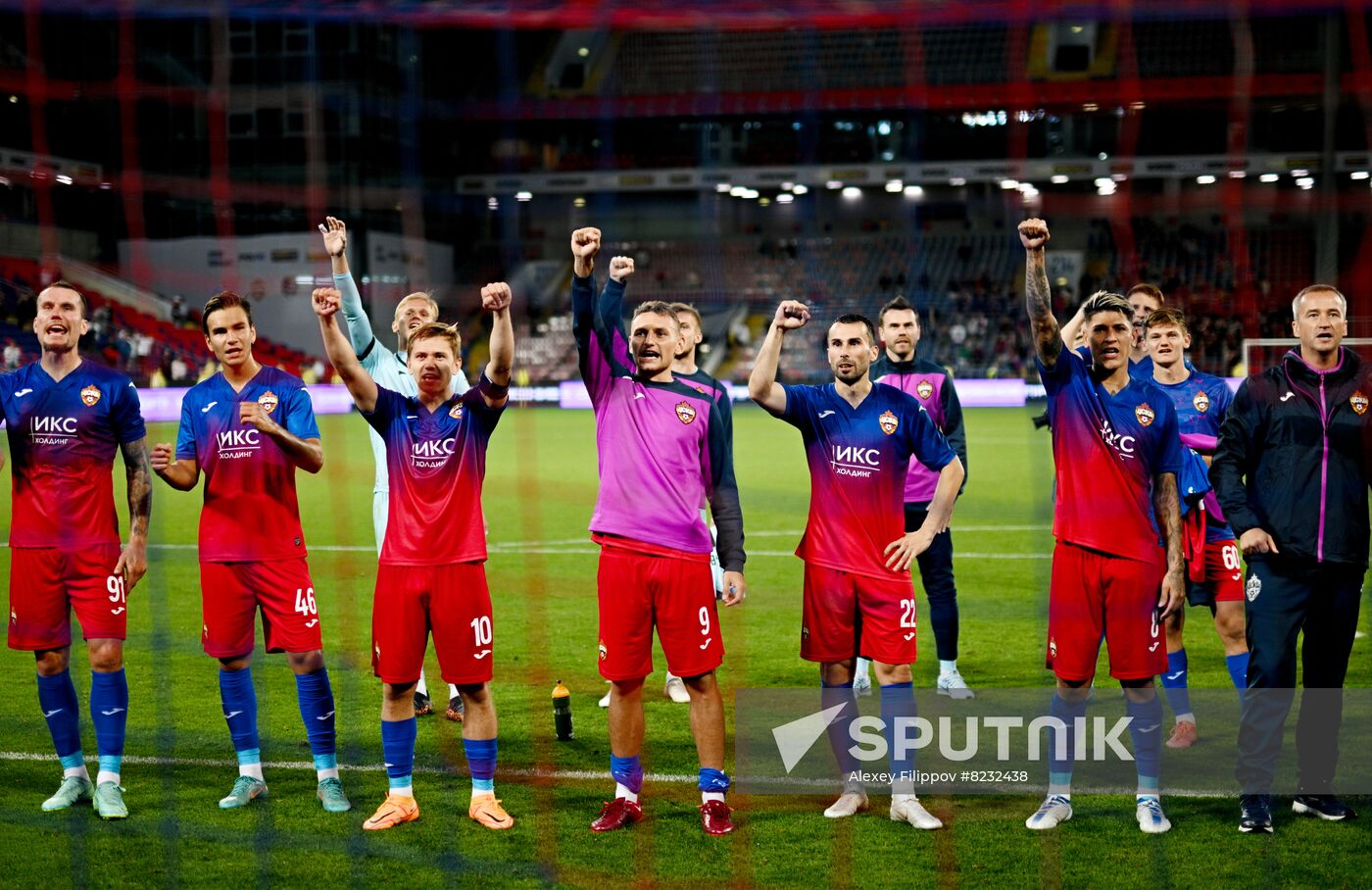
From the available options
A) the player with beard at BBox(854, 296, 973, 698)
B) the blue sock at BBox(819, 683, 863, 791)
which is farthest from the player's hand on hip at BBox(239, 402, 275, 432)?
the player with beard at BBox(854, 296, 973, 698)

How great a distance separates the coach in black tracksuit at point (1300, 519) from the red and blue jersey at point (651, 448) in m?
2.05

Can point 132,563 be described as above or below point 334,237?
below

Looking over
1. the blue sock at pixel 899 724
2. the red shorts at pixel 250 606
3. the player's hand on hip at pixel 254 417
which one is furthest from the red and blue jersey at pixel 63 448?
the blue sock at pixel 899 724

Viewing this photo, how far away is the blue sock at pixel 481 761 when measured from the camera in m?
5.42

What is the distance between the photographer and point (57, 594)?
18.3 feet

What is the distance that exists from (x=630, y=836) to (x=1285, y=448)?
307 cm

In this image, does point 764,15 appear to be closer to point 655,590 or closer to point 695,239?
point 655,590

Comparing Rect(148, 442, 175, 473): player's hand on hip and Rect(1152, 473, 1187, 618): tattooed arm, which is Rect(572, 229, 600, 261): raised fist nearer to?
Rect(148, 442, 175, 473): player's hand on hip

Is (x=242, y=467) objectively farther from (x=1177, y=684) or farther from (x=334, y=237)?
(x=1177, y=684)

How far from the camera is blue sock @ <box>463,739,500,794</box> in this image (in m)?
5.42

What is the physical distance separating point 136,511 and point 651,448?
7.32 ft

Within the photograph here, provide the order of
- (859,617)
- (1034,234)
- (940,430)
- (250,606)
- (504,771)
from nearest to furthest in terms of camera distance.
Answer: (1034,234)
(859,617)
(250,606)
(504,771)
(940,430)

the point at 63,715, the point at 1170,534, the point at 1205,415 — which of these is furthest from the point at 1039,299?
the point at 63,715

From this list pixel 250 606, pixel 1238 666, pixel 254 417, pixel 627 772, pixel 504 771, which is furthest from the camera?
pixel 1238 666
